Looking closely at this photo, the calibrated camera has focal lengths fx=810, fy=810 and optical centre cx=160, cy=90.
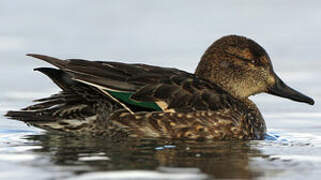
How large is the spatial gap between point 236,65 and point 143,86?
5.60 feet

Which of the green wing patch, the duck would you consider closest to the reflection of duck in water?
the duck

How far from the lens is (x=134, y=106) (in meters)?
8.77

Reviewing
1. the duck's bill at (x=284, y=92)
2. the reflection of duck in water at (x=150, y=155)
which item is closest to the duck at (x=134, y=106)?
the reflection of duck in water at (x=150, y=155)

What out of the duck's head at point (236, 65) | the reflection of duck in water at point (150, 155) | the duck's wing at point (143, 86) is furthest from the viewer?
the duck's head at point (236, 65)

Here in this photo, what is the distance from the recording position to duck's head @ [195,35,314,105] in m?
10.0

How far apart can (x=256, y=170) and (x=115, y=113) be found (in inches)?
106

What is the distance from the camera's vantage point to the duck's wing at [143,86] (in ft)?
28.5

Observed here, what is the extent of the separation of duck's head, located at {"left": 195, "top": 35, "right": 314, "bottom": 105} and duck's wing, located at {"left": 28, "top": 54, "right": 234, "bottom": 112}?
2.97 ft

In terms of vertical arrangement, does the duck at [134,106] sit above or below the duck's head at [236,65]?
below

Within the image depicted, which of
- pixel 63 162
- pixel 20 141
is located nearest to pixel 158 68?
pixel 20 141

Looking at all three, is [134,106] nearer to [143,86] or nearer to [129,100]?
[129,100]

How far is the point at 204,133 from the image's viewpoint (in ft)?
29.1

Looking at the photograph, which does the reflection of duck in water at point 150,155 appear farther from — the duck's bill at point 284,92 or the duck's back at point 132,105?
the duck's bill at point 284,92

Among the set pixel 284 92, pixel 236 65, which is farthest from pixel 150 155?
pixel 284 92
